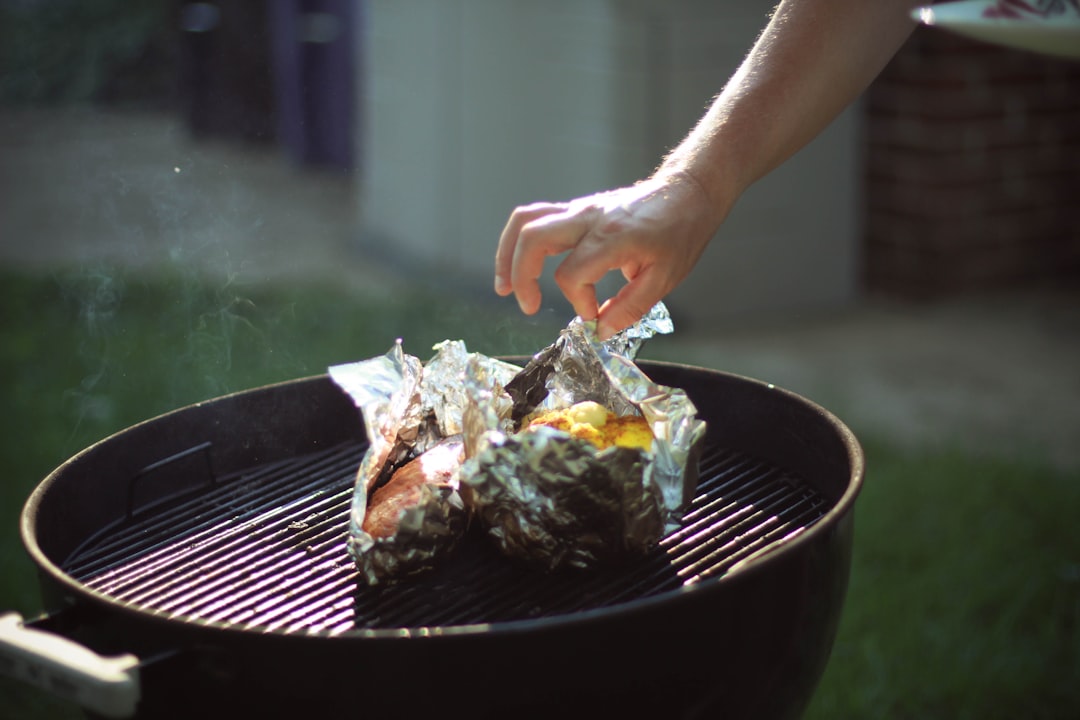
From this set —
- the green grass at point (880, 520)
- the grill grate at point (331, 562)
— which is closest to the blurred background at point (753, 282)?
the green grass at point (880, 520)

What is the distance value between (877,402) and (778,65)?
2557 mm

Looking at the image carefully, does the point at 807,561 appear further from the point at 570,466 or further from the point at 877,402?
the point at 877,402

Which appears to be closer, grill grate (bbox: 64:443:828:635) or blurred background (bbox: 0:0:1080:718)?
grill grate (bbox: 64:443:828:635)

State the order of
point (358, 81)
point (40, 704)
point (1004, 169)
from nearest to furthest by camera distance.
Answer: point (40, 704)
point (1004, 169)
point (358, 81)

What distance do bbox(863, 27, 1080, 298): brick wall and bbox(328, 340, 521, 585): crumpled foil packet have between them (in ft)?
11.7

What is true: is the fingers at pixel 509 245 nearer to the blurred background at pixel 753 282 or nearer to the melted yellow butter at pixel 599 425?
the melted yellow butter at pixel 599 425

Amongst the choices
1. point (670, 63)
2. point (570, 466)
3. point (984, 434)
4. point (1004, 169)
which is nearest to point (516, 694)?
point (570, 466)

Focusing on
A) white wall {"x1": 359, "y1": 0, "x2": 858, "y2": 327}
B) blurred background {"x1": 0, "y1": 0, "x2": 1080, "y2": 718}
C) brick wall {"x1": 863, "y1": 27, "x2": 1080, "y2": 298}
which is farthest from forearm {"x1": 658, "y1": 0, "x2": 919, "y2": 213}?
brick wall {"x1": 863, "y1": 27, "x2": 1080, "y2": 298}

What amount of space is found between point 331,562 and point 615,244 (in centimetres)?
59

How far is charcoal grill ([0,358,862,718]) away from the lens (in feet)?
3.94

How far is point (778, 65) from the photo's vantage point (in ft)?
5.77

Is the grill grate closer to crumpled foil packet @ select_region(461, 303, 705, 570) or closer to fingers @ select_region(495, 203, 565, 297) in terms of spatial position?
crumpled foil packet @ select_region(461, 303, 705, 570)

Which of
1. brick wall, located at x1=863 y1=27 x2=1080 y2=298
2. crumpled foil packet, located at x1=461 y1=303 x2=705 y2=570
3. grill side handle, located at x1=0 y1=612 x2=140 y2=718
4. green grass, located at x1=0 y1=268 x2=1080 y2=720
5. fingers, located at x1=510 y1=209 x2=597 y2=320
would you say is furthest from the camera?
brick wall, located at x1=863 y1=27 x2=1080 y2=298

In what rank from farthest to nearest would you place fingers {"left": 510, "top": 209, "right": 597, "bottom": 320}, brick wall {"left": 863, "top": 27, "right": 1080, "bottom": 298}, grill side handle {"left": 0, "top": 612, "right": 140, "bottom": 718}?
1. brick wall {"left": 863, "top": 27, "right": 1080, "bottom": 298}
2. fingers {"left": 510, "top": 209, "right": 597, "bottom": 320}
3. grill side handle {"left": 0, "top": 612, "right": 140, "bottom": 718}
